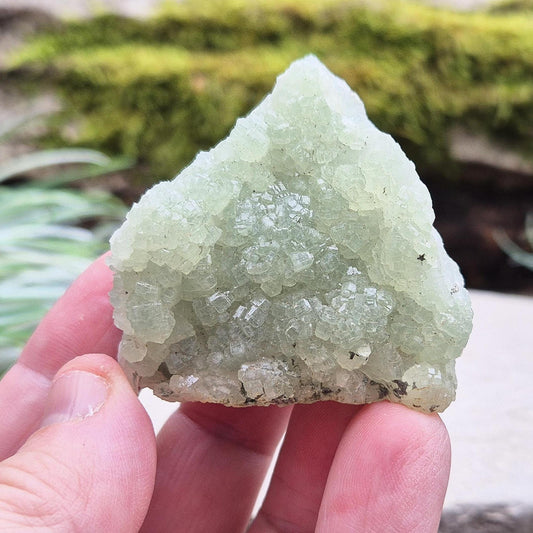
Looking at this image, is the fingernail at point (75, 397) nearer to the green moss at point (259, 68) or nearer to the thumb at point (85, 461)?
the thumb at point (85, 461)

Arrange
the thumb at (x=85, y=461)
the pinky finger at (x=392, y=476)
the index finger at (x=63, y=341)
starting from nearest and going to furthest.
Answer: the thumb at (x=85, y=461) < the pinky finger at (x=392, y=476) < the index finger at (x=63, y=341)

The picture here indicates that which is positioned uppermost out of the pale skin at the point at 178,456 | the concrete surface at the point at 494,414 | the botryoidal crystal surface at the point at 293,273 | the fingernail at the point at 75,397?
the botryoidal crystal surface at the point at 293,273

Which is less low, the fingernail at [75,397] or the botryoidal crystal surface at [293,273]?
the botryoidal crystal surface at [293,273]

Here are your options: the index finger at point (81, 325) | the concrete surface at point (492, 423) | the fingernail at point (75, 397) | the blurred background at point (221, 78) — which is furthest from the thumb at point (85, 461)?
the blurred background at point (221, 78)

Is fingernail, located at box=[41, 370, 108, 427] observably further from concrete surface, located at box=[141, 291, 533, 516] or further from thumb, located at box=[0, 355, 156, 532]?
concrete surface, located at box=[141, 291, 533, 516]

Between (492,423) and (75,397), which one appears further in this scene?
(492,423)

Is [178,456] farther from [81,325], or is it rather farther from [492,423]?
[492,423]

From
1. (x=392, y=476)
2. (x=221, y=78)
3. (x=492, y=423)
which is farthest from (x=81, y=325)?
(x=221, y=78)
